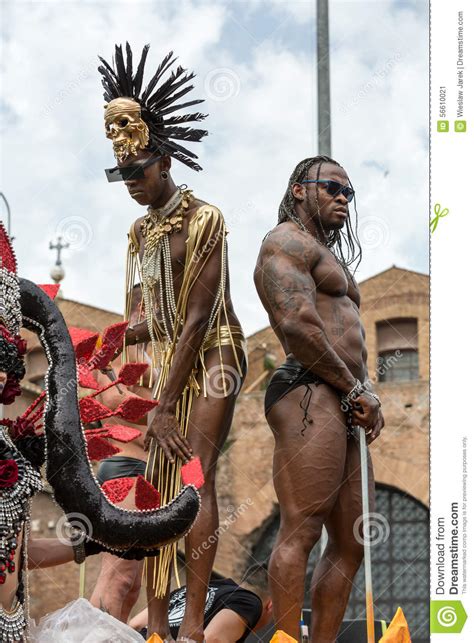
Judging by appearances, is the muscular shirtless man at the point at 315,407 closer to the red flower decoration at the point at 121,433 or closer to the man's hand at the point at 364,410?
the man's hand at the point at 364,410

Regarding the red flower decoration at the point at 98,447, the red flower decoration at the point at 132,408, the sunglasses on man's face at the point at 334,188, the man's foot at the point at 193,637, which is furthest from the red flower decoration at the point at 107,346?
the sunglasses on man's face at the point at 334,188

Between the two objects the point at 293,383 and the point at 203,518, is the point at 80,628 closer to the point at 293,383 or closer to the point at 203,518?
the point at 203,518

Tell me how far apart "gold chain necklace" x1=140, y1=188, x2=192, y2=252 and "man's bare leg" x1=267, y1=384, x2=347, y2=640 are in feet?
3.47

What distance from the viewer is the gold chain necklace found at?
21.0 feet

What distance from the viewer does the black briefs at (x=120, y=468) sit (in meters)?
7.44

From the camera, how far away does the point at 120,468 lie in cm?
751

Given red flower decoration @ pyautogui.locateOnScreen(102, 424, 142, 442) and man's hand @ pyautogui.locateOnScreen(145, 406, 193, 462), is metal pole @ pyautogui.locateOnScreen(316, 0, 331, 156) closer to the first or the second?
man's hand @ pyautogui.locateOnScreen(145, 406, 193, 462)

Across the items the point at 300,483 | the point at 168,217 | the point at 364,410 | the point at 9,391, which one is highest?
the point at 168,217

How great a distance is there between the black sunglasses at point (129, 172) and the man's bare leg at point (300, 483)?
1339mm

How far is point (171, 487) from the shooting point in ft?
20.1

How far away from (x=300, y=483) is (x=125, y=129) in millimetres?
1955

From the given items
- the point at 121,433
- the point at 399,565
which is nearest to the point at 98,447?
the point at 121,433
